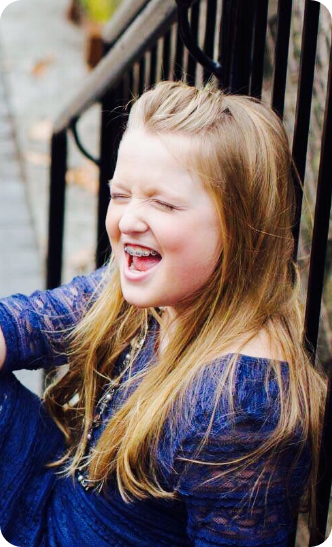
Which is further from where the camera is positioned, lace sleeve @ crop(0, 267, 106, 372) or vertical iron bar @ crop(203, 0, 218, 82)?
vertical iron bar @ crop(203, 0, 218, 82)

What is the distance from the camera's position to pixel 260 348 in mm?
1506

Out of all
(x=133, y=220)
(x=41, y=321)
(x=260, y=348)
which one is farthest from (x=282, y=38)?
(x=41, y=321)

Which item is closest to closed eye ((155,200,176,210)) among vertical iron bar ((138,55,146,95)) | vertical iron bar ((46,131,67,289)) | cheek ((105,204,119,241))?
cheek ((105,204,119,241))

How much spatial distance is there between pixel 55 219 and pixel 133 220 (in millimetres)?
1674

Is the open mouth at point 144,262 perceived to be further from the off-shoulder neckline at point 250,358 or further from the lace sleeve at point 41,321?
the lace sleeve at point 41,321

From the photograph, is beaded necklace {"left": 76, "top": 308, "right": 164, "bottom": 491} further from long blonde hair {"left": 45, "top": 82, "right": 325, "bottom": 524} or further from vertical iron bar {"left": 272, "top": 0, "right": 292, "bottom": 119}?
vertical iron bar {"left": 272, "top": 0, "right": 292, "bottom": 119}

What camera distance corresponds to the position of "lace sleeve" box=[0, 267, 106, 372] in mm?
1748

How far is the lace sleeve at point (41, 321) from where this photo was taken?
5.74 feet

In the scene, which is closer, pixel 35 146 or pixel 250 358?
pixel 250 358

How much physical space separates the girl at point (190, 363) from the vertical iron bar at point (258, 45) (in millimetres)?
164

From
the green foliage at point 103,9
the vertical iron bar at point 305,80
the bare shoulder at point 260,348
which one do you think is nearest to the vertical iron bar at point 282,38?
the vertical iron bar at point 305,80

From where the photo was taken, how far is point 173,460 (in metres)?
1.45

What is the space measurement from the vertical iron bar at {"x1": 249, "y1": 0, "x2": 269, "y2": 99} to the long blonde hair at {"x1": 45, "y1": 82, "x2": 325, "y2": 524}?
0.12m

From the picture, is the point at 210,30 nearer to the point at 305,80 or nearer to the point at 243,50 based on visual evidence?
the point at 243,50
